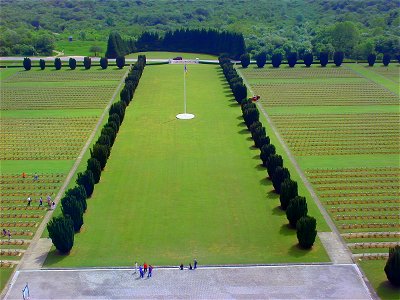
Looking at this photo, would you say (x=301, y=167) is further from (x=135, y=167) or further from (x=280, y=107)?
(x=280, y=107)

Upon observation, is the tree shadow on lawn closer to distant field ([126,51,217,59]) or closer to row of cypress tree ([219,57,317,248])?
row of cypress tree ([219,57,317,248])

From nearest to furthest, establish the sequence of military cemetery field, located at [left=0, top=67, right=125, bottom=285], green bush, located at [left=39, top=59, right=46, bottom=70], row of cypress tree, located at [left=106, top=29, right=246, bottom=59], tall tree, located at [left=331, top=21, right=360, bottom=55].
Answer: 1. military cemetery field, located at [left=0, top=67, right=125, bottom=285]
2. green bush, located at [left=39, top=59, right=46, bottom=70]
3. row of cypress tree, located at [left=106, top=29, right=246, bottom=59]
4. tall tree, located at [left=331, top=21, right=360, bottom=55]

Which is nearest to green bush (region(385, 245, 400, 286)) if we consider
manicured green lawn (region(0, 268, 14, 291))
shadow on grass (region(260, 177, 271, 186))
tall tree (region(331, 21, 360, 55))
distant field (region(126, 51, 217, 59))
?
shadow on grass (region(260, 177, 271, 186))

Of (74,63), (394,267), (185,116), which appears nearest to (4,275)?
(394,267)

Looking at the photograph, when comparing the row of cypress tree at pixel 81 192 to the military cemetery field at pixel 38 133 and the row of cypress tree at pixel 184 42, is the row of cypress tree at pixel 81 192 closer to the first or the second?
the military cemetery field at pixel 38 133

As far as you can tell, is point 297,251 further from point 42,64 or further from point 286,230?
point 42,64

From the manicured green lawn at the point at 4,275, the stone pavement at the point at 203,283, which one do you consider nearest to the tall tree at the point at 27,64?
the manicured green lawn at the point at 4,275
